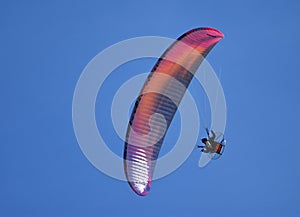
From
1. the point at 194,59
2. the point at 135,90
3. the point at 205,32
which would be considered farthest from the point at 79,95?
the point at 205,32

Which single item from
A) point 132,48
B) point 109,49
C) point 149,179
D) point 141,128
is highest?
point 109,49

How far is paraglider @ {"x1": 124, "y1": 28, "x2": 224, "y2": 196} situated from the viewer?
10977 millimetres

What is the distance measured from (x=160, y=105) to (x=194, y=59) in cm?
153

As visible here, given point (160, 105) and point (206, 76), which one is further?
point (206, 76)

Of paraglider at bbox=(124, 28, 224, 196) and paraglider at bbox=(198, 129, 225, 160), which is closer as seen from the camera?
paraglider at bbox=(124, 28, 224, 196)

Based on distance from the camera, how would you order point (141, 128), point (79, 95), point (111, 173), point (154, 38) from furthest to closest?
point (154, 38)
point (111, 173)
point (79, 95)
point (141, 128)

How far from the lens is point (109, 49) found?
15031mm

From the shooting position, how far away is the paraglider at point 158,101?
10977 millimetres

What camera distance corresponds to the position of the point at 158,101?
11.8 meters

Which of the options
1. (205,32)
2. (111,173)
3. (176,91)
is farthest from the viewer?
(111,173)

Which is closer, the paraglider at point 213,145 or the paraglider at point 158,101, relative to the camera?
the paraglider at point 158,101

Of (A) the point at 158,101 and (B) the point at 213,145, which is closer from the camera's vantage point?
(A) the point at 158,101

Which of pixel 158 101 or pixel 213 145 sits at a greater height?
pixel 158 101

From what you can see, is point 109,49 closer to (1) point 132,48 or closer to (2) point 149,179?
(1) point 132,48
